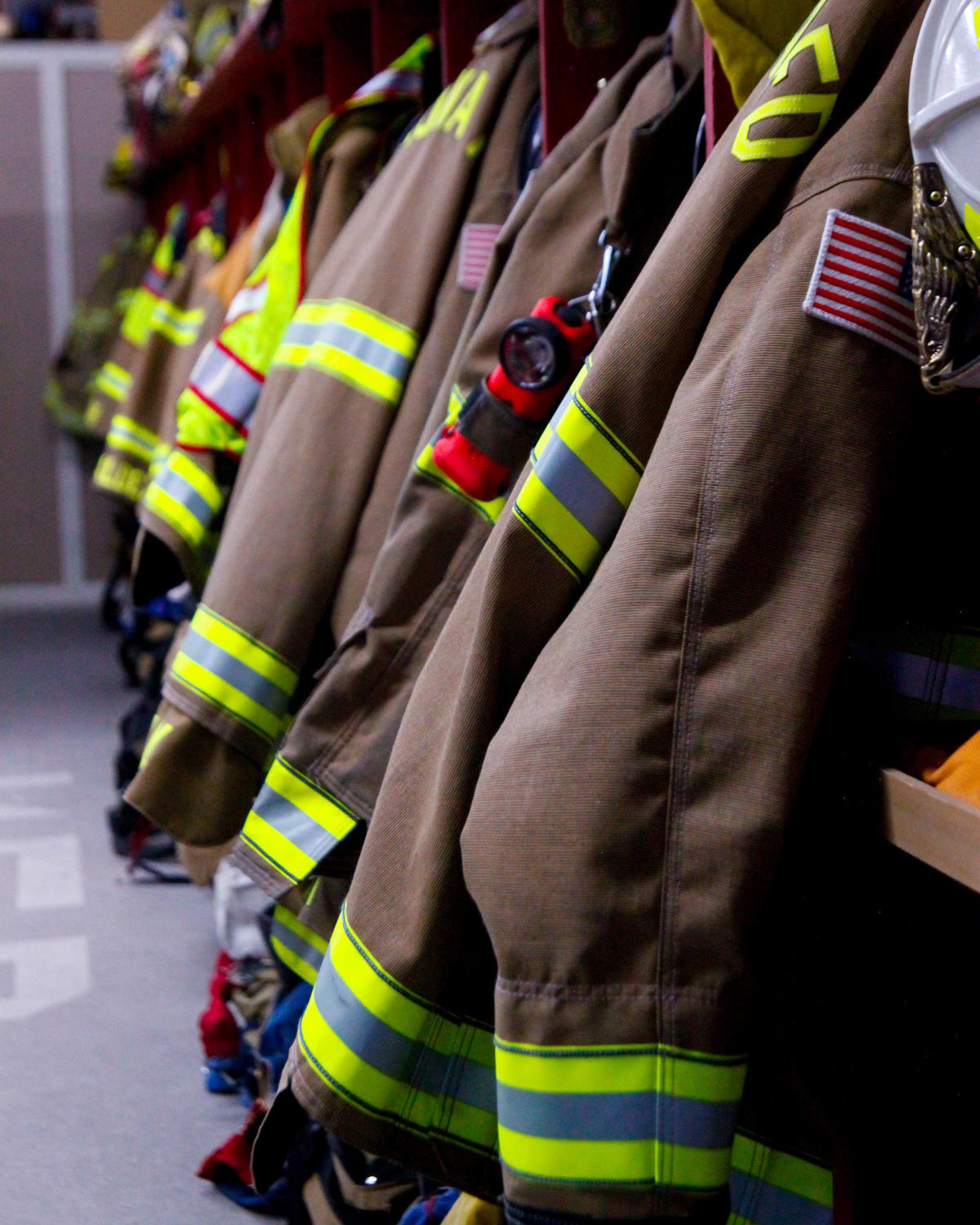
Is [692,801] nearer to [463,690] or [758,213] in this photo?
[463,690]

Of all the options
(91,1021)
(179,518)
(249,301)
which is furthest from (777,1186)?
(91,1021)

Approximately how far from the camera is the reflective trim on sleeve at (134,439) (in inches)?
130

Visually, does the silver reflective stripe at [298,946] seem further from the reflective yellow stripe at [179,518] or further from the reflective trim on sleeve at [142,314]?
the reflective trim on sleeve at [142,314]

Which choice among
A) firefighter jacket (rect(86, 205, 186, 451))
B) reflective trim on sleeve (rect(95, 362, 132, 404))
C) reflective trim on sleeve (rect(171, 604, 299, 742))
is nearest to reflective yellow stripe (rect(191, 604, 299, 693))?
reflective trim on sleeve (rect(171, 604, 299, 742))

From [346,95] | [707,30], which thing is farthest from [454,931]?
[346,95]

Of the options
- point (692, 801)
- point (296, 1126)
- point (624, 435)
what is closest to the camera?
point (692, 801)

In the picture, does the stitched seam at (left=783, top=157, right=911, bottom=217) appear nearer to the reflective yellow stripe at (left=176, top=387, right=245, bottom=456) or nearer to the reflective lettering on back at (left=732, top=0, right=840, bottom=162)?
the reflective lettering on back at (left=732, top=0, right=840, bottom=162)

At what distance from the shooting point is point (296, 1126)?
0.97 metres

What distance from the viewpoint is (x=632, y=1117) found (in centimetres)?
73

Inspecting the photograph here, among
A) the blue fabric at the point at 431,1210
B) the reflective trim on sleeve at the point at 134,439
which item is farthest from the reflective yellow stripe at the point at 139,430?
the blue fabric at the point at 431,1210

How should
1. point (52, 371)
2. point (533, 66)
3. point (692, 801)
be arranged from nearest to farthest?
point (692, 801), point (533, 66), point (52, 371)

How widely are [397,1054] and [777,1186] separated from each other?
0.82 ft

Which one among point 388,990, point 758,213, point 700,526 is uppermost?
point 758,213

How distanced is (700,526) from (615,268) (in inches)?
15.7
